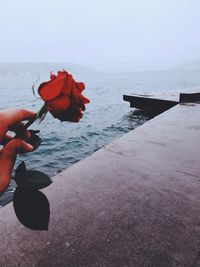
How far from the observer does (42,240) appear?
6.14ft

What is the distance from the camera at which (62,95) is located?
2.69 ft

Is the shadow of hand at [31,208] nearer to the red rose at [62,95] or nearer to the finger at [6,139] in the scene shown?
the finger at [6,139]

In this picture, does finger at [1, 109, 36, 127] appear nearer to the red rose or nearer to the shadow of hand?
the red rose

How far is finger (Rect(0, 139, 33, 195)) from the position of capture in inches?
37.7

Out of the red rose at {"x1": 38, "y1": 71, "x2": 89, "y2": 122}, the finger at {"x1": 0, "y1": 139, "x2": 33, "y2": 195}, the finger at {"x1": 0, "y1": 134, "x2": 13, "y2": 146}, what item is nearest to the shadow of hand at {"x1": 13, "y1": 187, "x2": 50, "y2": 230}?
the finger at {"x1": 0, "y1": 139, "x2": 33, "y2": 195}

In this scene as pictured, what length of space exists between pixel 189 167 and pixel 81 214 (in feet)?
6.06

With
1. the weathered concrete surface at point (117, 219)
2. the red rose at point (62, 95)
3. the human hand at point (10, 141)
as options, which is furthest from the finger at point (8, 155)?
the weathered concrete surface at point (117, 219)

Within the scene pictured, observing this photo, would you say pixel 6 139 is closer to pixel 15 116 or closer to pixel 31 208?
pixel 15 116

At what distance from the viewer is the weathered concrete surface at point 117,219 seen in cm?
172

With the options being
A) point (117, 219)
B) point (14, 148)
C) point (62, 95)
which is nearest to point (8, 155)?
point (14, 148)

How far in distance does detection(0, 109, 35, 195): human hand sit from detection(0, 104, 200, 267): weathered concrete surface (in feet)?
3.29

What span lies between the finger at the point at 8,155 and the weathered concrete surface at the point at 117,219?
3.20 ft

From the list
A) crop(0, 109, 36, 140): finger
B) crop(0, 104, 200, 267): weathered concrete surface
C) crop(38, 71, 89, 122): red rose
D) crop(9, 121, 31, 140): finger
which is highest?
crop(38, 71, 89, 122): red rose

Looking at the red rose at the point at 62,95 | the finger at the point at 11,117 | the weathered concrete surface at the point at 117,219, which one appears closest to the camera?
the red rose at the point at 62,95
